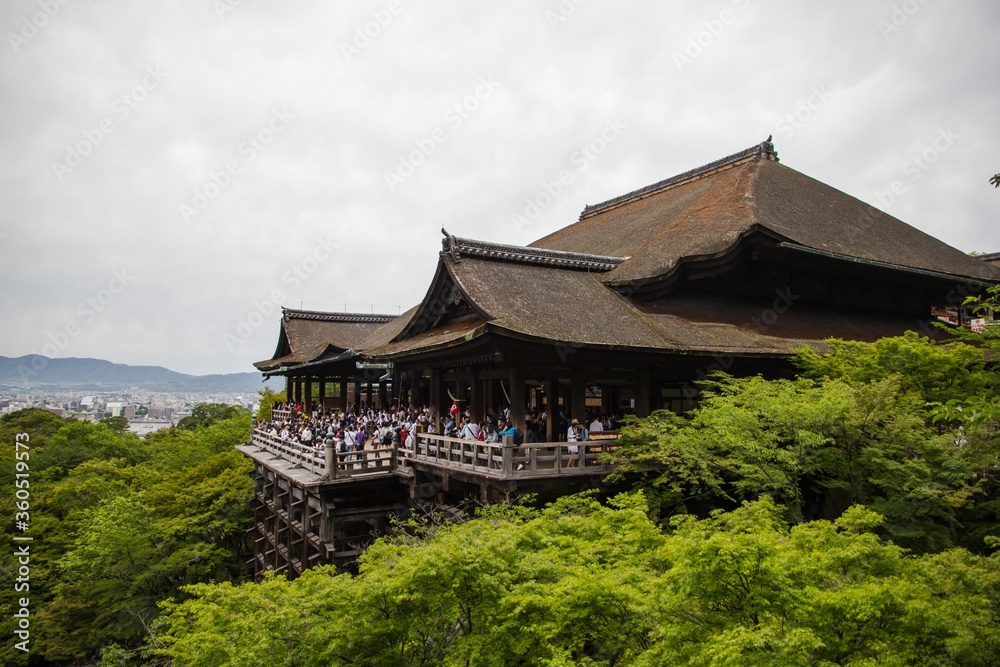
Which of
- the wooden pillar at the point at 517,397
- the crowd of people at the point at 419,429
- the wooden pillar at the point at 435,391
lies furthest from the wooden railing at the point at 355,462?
the wooden pillar at the point at 517,397

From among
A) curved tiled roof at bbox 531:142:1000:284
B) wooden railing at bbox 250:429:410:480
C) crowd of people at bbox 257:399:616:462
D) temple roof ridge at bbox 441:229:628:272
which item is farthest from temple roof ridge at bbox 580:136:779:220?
wooden railing at bbox 250:429:410:480

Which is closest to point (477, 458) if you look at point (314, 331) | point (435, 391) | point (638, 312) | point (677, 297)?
point (435, 391)

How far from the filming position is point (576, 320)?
14.8m

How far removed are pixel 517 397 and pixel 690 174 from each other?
17.8 metres

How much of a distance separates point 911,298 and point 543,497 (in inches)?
663

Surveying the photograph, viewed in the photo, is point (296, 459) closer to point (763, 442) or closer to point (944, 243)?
point (763, 442)

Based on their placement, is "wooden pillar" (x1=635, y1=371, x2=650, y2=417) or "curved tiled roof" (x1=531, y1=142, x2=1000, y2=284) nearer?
"wooden pillar" (x1=635, y1=371, x2=650, y2=417)

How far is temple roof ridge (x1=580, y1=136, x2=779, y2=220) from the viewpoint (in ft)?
84.1

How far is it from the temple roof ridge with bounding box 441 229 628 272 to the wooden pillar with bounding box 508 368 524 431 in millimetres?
3795

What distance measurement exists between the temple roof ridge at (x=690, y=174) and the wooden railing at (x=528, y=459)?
16.7 meters

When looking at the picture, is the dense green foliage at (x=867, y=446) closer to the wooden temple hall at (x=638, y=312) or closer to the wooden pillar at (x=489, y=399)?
the wooden temple hall at (x=638, y=312)

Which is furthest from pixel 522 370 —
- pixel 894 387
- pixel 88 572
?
pixel 88 572

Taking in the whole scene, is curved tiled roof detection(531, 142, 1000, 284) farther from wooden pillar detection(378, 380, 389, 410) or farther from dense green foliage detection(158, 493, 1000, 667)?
wooden pillar detection(378, 380, 389, 410)

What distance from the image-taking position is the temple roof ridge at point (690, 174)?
2564 centimetres
